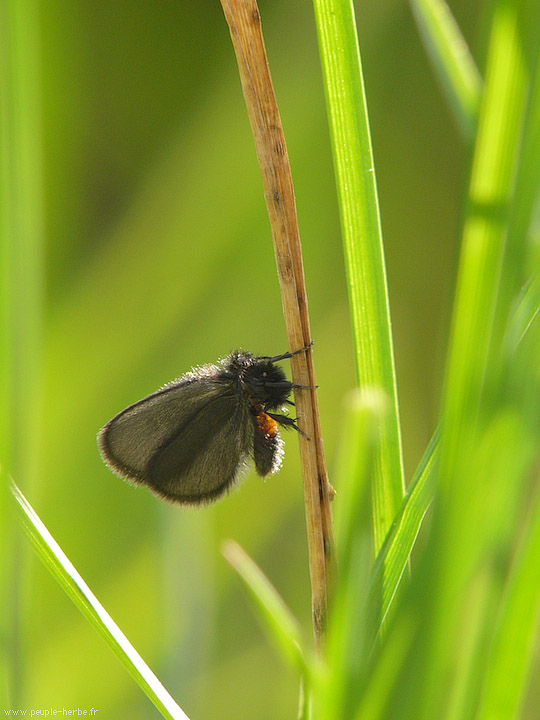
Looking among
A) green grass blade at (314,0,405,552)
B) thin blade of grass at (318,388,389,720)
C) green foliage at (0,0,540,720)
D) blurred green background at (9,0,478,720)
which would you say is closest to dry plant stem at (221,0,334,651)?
green grass blade at (314,0,405,552)

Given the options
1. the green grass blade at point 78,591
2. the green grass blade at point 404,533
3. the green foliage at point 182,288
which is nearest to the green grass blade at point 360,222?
the green grass blade at point 404,533

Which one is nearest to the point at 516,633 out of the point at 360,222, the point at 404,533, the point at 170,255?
the point at 404,533

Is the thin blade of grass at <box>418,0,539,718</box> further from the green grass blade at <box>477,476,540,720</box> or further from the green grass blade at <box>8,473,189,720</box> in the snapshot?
the green grass blade at <box>8,473,189,720</box>

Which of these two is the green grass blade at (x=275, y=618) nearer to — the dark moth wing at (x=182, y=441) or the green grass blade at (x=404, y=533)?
the green grass blade at (x=404, y=533)

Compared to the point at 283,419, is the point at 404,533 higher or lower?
lower

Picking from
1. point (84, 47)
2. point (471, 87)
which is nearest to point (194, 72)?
point (84, 47)

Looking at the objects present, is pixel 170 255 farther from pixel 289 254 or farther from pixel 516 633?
pixel 516 633

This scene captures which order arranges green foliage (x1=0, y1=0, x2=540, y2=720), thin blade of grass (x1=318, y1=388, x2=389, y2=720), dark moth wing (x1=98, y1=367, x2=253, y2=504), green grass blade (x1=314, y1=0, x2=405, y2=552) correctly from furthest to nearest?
green foliage (x1=0, y1=0, x2=540, y2=720) → dark moth wing (x1=98, y1=367, x2=253, y2=504) → green grass blade (x1=314, y1=0, x2=405, y2=552) → thin blade of grass (x1=318, y1=388, x2=389, y2=720)
